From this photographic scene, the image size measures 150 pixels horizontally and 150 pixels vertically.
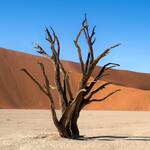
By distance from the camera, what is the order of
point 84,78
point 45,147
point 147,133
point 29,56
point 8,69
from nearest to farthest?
point 45,147 → point 84,78 → point 147,133 → point 8,69 → point 29,56

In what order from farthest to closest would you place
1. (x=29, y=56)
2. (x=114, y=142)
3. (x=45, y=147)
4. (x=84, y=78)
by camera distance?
(x=29, y=56)
(x=84, y=78)
(x=114, y=142)
(x=45, y=147)

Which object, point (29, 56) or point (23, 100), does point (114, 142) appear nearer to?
point (23, 100)

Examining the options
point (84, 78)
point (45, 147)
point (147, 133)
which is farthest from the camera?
point (147, 133)

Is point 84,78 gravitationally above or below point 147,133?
above

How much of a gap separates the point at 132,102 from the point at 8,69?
17.7m

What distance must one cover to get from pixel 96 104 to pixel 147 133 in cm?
3589

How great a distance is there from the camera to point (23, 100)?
4959 cm

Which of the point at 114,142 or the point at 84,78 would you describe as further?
the point at 84,78

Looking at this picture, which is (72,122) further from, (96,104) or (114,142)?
(96,104)

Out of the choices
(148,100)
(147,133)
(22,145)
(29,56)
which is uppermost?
(22,145)

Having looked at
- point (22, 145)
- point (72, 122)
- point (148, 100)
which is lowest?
point (148, 100)

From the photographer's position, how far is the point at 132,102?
1953 inches

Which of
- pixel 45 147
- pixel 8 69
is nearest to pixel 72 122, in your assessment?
pixel 45 147

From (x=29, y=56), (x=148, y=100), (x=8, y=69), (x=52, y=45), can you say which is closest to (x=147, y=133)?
(x=52, y=45)
